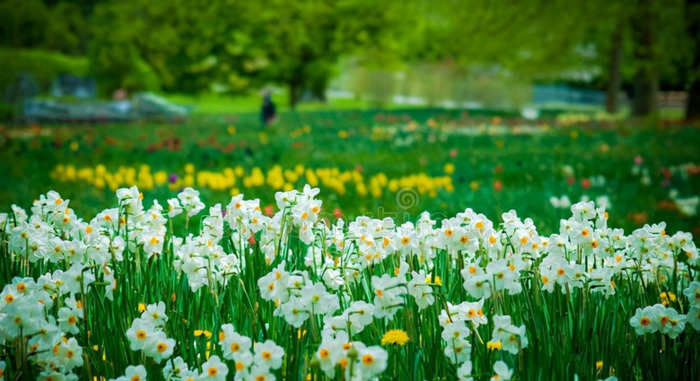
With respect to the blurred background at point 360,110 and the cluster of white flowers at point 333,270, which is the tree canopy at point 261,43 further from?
the cluster of white flowers at point 333,270

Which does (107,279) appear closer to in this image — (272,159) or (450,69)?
(272,159)

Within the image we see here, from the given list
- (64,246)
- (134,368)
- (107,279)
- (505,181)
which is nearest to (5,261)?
(64,246)

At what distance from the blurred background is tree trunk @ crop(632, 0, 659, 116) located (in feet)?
0.21

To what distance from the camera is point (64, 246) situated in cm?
270

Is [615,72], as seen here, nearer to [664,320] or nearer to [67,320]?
[664,320]

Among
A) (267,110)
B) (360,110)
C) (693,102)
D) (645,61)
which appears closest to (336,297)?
(267,110)

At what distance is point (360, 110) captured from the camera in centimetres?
2484

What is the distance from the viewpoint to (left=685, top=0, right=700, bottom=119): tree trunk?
15.2m

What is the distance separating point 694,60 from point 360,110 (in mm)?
11046

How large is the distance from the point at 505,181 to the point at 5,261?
584cm

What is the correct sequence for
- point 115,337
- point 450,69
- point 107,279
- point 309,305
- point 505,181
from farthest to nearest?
point 450,69
point 505,181
point 107,279
point 115,337
point 309,305

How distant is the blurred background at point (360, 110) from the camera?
6914 mm

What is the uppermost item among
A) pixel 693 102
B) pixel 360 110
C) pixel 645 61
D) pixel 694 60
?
pixel 360 110

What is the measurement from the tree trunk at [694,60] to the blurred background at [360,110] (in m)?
0.05
